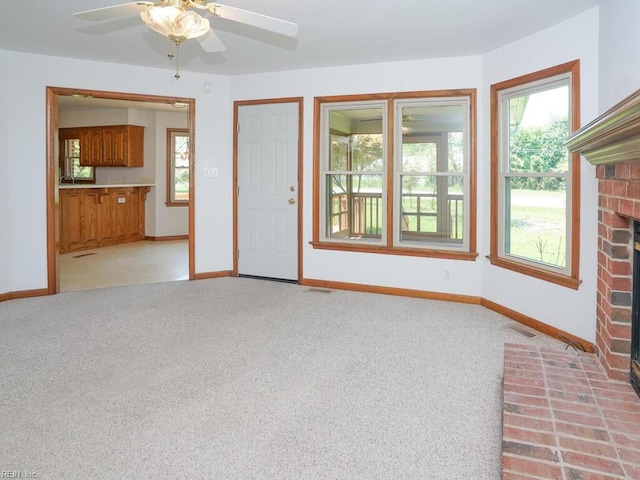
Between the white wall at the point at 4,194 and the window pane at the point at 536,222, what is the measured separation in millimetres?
4657

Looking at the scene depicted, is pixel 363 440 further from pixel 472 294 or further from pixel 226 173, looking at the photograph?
pixel 226 173

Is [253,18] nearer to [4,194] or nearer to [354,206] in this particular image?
[354,206]

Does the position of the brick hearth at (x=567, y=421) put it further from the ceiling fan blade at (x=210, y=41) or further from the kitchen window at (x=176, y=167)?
the kitchen window at (x=176, y=167)

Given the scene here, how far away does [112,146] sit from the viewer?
9000 mm

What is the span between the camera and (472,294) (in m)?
4.67

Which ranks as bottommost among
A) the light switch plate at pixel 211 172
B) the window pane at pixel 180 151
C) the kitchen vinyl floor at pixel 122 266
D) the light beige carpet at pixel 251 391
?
the light beige carpet at pixel 251 391

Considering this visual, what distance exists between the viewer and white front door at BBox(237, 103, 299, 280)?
17.9 ft

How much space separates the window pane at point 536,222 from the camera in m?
3.69

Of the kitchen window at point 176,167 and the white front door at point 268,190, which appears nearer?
the white front door at point 268,190

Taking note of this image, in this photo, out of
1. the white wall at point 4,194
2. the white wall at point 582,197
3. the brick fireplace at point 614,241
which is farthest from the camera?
the white wall at point 4,194

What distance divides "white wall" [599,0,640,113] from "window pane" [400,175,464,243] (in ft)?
5.72

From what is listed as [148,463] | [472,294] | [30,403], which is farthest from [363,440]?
[472,294]

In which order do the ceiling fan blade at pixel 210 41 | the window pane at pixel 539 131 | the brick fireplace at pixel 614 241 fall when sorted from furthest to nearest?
the window pane at pixel 539 131 → the ceiling fan blade at pixel 210 41 → the brick fireplace at pixel 614 241

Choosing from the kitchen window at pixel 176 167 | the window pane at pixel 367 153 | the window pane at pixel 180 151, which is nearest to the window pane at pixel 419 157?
the window pane at pixel 367 153
